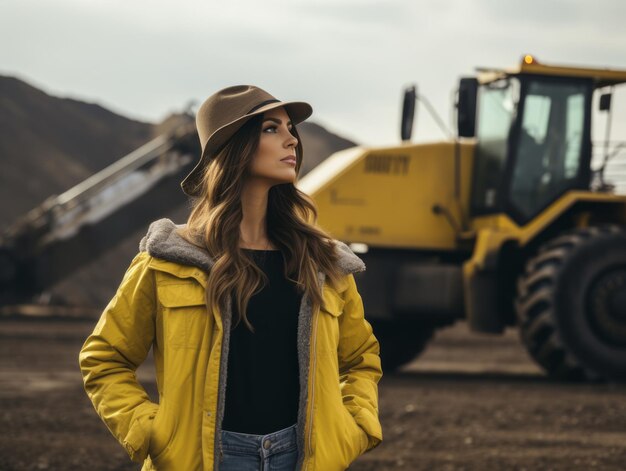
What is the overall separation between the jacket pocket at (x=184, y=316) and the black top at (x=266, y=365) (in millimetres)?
90

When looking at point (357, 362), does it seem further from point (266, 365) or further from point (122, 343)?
point (122, 343)

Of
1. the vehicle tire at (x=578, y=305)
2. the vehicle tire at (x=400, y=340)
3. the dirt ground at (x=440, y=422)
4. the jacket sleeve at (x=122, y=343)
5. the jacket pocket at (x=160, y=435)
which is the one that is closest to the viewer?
the jacket pocket at (x=160, y=435)

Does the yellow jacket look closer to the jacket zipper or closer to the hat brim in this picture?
the jacket zipper

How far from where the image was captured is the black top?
126 inches

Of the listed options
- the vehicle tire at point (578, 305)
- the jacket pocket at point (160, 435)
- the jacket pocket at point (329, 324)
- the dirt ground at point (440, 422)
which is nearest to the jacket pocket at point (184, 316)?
the jacket pocket at point (160, 435)

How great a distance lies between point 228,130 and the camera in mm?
3418

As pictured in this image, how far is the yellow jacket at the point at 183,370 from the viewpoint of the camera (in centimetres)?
317

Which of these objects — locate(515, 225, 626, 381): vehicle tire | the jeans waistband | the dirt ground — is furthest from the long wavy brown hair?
locate(515, 225, 626, 381): vehicle tire

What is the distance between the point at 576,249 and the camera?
12031mm

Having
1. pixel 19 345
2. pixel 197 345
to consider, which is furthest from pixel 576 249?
pixel 197 345

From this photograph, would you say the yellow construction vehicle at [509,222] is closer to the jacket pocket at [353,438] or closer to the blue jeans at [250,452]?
the jacket pocket at [353,438]

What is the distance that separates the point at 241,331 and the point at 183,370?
184mm

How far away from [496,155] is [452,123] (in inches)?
44.4

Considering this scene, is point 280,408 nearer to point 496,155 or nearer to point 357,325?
point 357,325
